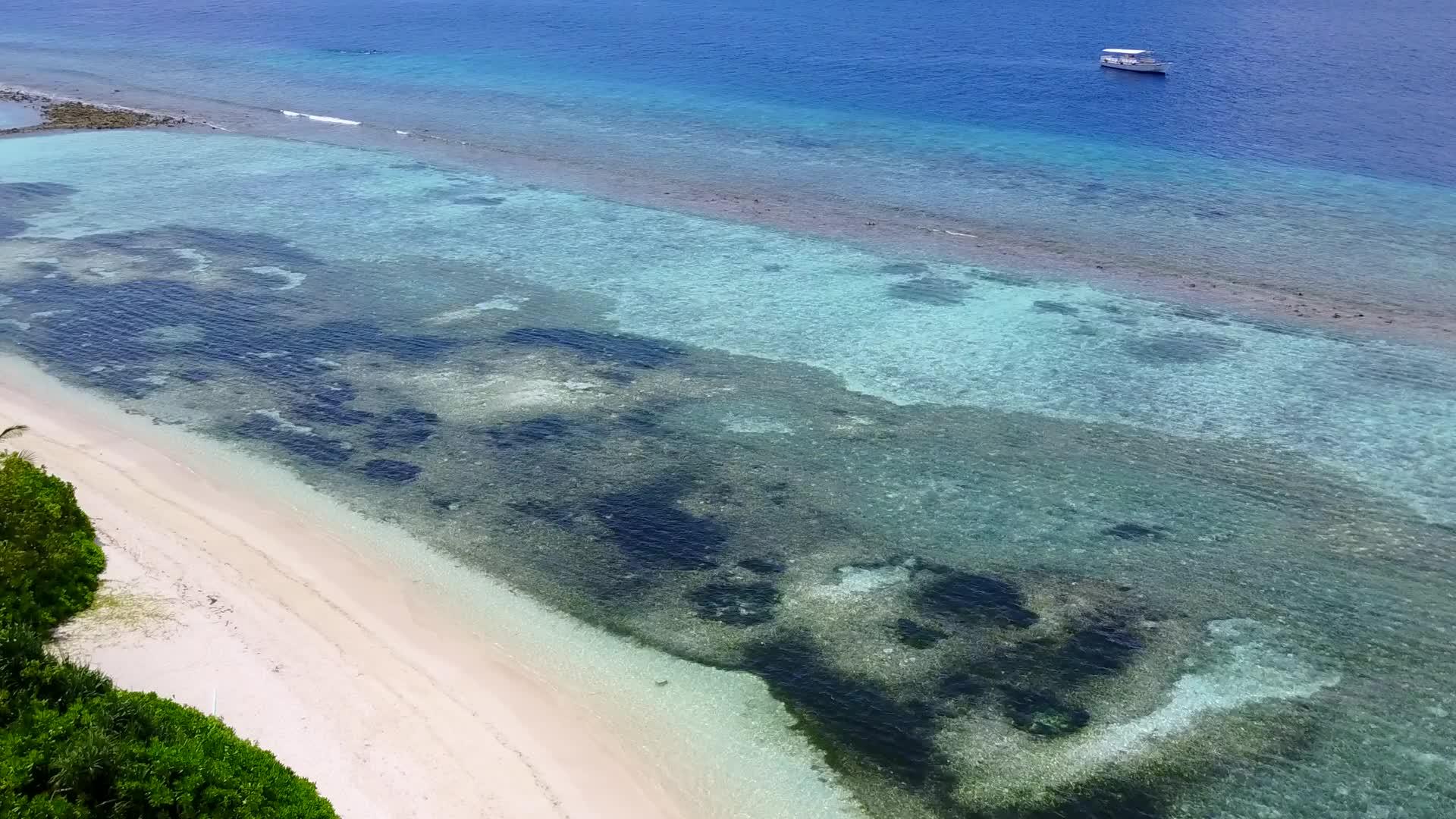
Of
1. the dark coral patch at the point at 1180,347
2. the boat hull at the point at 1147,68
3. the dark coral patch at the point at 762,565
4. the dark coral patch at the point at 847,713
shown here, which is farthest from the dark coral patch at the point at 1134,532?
the boat hull at the point at 1147,68

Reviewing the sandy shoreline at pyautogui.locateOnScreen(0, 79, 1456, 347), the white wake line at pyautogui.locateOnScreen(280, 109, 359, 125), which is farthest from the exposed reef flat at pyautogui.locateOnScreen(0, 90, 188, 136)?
the white wake line at pyautogui.locateOnScreen(280, 109, 359, 125)

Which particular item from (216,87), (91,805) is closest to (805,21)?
(216,87)

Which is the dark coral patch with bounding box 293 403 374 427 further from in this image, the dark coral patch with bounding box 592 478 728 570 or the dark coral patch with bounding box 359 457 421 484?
the dark coral patch with bounding box 592 478 728 570

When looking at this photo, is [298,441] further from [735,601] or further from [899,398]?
[899,398]

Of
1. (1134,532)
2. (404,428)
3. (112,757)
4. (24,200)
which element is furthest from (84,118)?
(1134,532)

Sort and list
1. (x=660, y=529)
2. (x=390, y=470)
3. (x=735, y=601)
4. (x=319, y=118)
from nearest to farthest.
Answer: (x=735, y=601)
(x=660, y=529)
(x=390, y=470)
(x=319, y=118)
